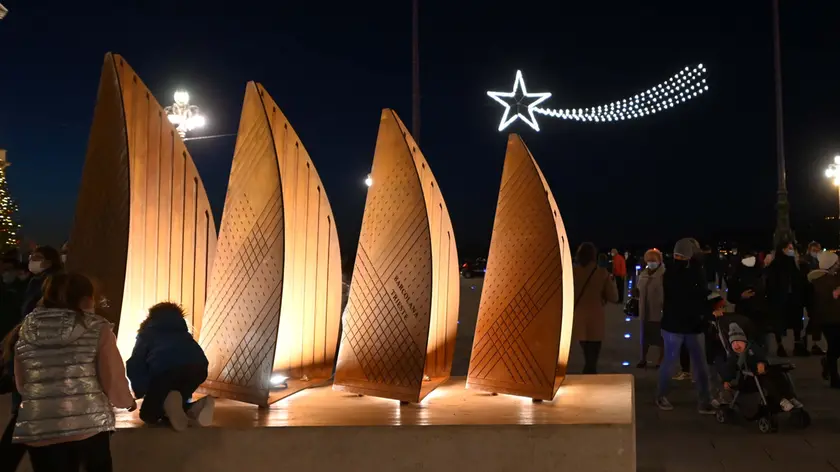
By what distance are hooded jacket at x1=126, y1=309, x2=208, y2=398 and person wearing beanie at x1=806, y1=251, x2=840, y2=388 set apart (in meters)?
7.49

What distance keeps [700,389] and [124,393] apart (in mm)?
6134

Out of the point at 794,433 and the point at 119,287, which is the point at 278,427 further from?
the point at 794,433

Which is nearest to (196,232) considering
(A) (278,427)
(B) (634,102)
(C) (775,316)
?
(A) (278,427)

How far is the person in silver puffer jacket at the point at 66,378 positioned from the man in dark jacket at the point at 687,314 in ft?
18.7

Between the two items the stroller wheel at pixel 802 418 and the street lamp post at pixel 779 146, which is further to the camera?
the street lamp post at pixel 779 146

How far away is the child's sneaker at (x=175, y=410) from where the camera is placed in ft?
18.6

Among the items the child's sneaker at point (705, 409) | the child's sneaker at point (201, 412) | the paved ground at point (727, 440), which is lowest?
→ the paved ground at point (727, 440)

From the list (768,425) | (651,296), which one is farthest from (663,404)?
(651,296)

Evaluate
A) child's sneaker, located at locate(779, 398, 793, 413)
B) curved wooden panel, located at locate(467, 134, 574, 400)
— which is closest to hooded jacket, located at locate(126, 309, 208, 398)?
curved wooden panel, located at locate(467, 134, 574, 400)

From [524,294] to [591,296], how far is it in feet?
5.61

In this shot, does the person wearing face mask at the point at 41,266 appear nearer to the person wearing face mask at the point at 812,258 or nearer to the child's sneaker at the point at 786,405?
the child's sneaker at the point at 786,405

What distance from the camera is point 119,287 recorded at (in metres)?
6.78

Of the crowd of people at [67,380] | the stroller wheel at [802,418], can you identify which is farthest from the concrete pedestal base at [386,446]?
the stroller wheel at [802,418]

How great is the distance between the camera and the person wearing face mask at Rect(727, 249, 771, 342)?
32.5ft
